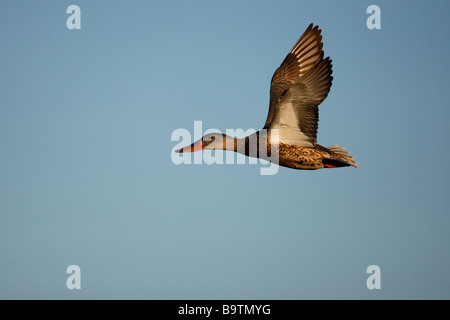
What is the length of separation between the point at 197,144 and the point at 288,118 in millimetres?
2229

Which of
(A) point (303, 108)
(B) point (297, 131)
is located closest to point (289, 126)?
(B) point (297, 131)

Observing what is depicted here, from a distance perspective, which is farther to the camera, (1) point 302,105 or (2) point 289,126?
(2) point 289,126

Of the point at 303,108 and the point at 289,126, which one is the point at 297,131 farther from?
Answer: the point at 303,108

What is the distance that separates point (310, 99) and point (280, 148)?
3.99 feet

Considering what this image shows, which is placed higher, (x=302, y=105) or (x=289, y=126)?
(x=302, y=105)

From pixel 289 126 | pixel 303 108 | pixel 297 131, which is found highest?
pixel 303 108

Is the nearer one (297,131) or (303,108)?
(303,108)

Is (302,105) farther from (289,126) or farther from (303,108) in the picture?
(289,126)
